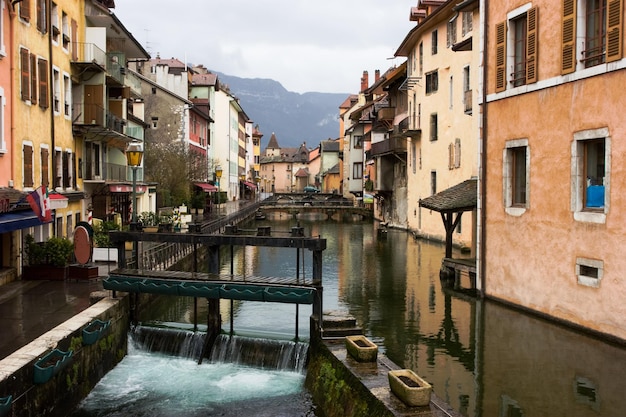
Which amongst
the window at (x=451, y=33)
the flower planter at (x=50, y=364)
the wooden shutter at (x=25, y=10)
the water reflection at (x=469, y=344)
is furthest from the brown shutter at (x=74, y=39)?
the window at (x=451, y=33)

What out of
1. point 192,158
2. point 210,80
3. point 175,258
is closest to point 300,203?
point 210,80

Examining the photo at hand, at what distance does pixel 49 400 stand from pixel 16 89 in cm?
1223

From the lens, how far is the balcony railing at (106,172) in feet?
97.1

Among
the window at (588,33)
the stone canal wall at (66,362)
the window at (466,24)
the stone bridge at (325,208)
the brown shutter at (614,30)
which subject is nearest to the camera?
the stone canal wall at (66,362)

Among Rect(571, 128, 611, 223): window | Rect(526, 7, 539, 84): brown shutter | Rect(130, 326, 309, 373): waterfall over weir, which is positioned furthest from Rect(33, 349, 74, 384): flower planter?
Rect(526, 7, 539, 84): brown shutter

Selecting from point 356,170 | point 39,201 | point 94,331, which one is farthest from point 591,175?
point 356,170

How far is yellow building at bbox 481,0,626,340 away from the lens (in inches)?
582

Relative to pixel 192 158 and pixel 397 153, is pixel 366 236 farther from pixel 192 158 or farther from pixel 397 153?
pixel 192 158

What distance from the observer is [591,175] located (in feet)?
52.1

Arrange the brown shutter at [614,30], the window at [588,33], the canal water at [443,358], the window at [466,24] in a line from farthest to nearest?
the window at [466,24] → the window at [588,33] → the brown shutter at [614,30] → the canal water at [443,358]

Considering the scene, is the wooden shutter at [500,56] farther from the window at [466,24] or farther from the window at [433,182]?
the window at [433,182]

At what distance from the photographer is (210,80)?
73.1 m

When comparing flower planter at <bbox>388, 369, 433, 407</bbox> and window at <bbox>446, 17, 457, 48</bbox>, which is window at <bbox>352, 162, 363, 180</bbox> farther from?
flower planter at <bbox>388, 369, 433, 407</bbox>

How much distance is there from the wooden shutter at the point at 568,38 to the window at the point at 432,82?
24847 millimetres
